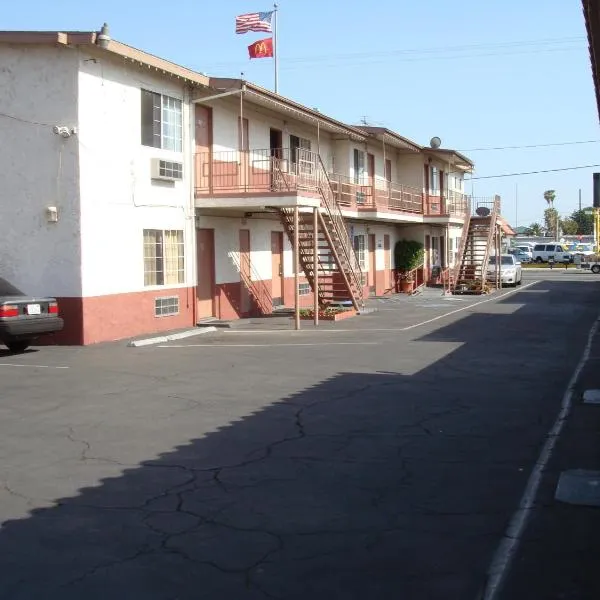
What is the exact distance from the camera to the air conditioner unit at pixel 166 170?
1883 centimetres

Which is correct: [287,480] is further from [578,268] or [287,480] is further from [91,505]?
[578,268]

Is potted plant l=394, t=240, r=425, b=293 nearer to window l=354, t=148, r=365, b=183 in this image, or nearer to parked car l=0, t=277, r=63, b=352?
window l=354, t=148, r=365, b=183

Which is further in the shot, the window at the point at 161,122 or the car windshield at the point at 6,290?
the window at the point at 161,122

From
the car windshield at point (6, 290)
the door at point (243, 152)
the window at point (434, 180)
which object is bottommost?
the car windshield at point (6, 290)

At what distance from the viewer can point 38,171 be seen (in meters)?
16.9

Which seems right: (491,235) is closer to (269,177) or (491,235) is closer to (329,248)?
(329,248)

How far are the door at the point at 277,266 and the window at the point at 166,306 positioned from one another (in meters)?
5.98

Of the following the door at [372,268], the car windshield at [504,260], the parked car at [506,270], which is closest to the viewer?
the door at [372,268]

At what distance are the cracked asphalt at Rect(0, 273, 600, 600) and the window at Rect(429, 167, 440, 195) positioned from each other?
2636 centimetres

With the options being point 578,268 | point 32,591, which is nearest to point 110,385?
point 32,591

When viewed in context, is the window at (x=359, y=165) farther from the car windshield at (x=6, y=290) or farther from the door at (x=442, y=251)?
the car windshield at (x=6, y=290)

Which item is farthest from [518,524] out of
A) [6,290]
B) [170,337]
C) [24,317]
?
[170,337]

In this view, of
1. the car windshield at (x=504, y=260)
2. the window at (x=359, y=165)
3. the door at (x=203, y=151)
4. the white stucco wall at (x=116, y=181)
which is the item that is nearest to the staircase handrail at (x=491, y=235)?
the car windshield at (x=504, y=260)

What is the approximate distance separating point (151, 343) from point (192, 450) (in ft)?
31.2
